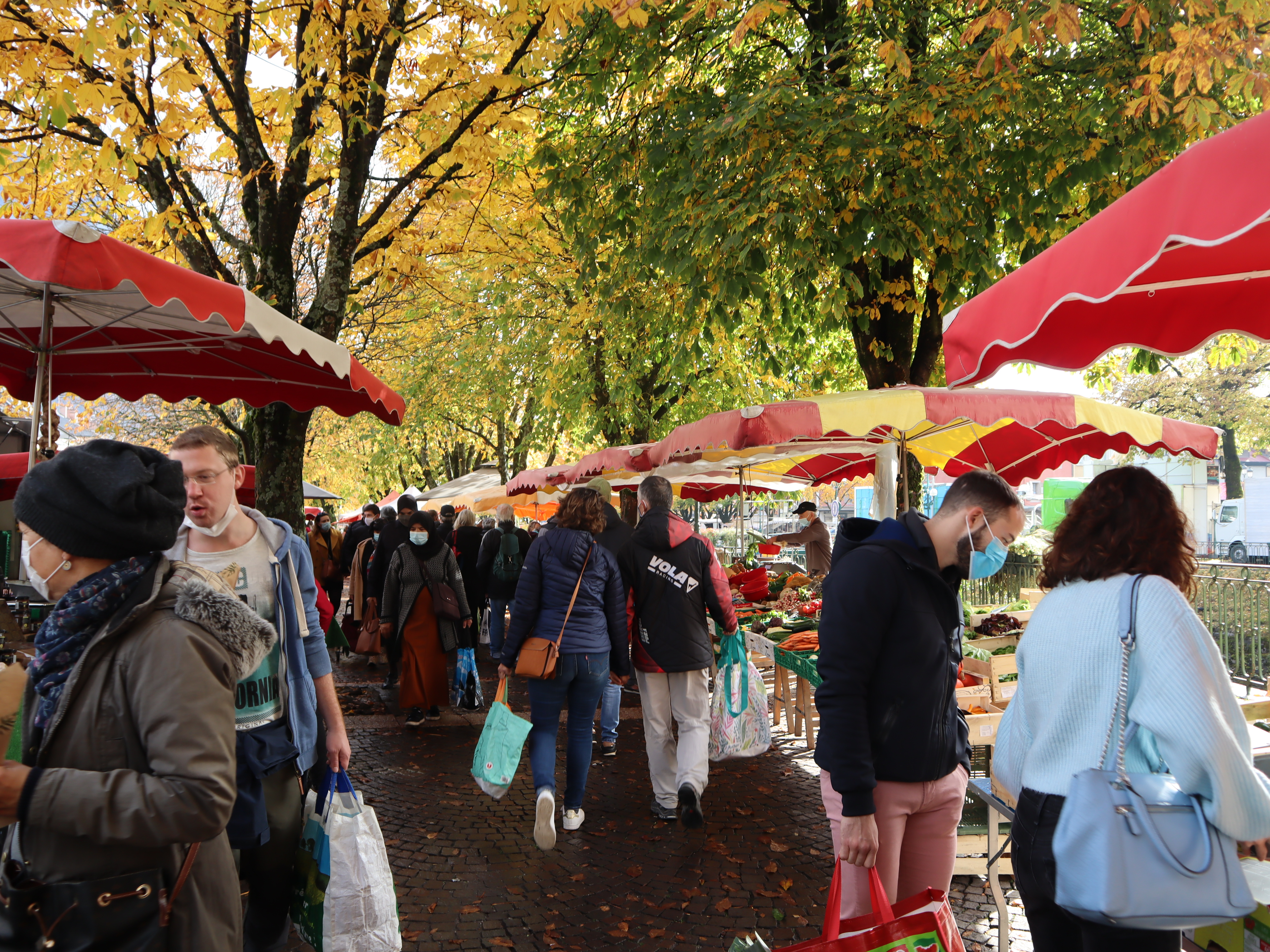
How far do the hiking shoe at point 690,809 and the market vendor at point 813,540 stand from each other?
6653 mm

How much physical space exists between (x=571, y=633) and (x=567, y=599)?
0.68ft

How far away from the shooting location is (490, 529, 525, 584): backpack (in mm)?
9875

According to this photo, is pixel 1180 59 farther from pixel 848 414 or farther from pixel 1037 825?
pixel 1037 825

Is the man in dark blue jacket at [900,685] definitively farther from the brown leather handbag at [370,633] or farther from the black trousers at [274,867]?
the brown leather handbag at [370,633]

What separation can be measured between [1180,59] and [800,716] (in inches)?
224

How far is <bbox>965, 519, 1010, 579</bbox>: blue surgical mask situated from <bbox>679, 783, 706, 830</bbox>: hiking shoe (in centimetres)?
310

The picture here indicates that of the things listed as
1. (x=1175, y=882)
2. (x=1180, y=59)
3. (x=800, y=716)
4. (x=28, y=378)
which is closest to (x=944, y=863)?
(x=1175, y=882)

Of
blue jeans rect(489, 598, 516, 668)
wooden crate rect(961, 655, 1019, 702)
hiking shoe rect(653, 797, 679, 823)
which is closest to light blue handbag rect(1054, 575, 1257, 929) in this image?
wooden crate rect(961, 655, 1019, 702)

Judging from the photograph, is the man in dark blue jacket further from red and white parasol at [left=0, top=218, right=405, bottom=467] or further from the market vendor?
the market vendor

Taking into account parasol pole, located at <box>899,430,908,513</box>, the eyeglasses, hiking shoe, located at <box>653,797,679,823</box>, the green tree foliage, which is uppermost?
the green tree foliage

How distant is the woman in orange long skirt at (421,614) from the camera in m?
7.64

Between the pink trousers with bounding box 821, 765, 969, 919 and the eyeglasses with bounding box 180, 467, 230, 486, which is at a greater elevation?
the eyeglasses with bounding box 180, 467, 230, 486

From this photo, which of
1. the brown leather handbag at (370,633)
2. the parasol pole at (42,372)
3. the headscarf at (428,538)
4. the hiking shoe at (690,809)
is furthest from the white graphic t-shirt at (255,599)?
the brown leather handbag at (370,633)

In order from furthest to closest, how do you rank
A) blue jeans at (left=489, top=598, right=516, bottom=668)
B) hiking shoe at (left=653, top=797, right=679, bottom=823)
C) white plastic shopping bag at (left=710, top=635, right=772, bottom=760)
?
blue jeans at (left=489, top=598, right=516, bottom=668)
white plastic shopping bag at (left=710, top=635, right=772, bottom=760)
hiking shoe at (left=653, top=797, right=679, bottom=823)
